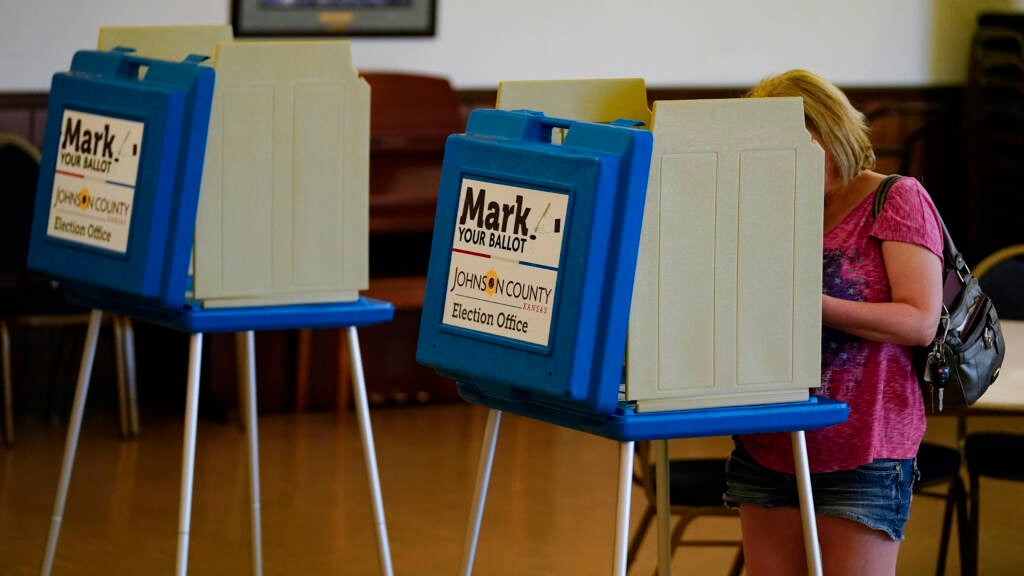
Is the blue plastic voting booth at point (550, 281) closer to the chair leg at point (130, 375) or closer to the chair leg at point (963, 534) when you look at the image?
the chair leg at point (963, 534)

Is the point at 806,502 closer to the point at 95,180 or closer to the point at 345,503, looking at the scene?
the point at 95,180

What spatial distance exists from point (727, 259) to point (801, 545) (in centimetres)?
65

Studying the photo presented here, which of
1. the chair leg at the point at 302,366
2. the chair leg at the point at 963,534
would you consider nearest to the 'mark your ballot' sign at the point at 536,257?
the chair leg at the point at 963,534

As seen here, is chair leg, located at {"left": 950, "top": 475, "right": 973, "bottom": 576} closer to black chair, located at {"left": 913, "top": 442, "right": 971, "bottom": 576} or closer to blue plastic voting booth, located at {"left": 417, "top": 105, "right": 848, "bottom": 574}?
black chair, located at {"left": 913, "top": 442, "right": 971, "bottom": 576}

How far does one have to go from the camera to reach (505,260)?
6.75 ft

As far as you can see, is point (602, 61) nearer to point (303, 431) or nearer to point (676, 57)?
point (676, 57)

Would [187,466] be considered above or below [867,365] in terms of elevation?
below

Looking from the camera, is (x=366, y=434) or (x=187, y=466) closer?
(x=187, y=466)

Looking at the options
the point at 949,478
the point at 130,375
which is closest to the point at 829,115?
the point at 949,478

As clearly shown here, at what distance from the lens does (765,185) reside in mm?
2096

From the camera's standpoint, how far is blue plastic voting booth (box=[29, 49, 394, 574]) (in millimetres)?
2568

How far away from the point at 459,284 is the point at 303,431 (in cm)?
358

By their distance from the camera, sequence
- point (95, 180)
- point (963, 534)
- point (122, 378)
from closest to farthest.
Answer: point (95, 180) → point (963, 534) → point (122, 378)

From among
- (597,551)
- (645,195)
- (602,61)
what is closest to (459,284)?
(645,195)
